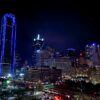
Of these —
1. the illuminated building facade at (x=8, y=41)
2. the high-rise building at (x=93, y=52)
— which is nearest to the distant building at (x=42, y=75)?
the illuminated building facade at (x=8, y=41)

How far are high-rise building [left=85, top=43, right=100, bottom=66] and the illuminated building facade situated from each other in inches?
1778

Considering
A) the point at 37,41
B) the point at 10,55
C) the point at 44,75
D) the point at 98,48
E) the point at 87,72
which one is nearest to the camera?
the point at 10,55

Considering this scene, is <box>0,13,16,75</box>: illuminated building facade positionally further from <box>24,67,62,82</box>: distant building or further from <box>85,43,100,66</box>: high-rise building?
<box>85,43,100,66</box>: high-rise building

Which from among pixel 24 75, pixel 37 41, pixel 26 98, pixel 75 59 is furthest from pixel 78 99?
pixel 37 41

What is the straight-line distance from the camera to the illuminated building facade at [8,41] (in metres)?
59.1

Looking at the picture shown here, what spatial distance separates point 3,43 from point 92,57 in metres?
51.3

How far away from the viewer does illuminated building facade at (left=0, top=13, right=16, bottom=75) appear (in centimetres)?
5909

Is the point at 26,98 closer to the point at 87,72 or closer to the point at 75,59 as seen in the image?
the point at 87,72

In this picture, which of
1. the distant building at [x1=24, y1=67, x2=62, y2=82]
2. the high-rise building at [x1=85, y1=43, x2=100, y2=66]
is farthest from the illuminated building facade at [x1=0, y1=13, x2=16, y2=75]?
the high-rise building at [x1=85, y1=43, x2=100, y2=66]

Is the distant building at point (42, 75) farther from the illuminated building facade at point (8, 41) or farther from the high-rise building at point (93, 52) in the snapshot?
the high-rise building at point (93, 52)

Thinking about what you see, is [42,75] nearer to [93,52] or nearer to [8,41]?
[8,41]

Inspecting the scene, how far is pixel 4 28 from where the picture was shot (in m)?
60.1

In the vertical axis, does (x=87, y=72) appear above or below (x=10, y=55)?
below

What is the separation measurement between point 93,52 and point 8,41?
5077 centimetres
